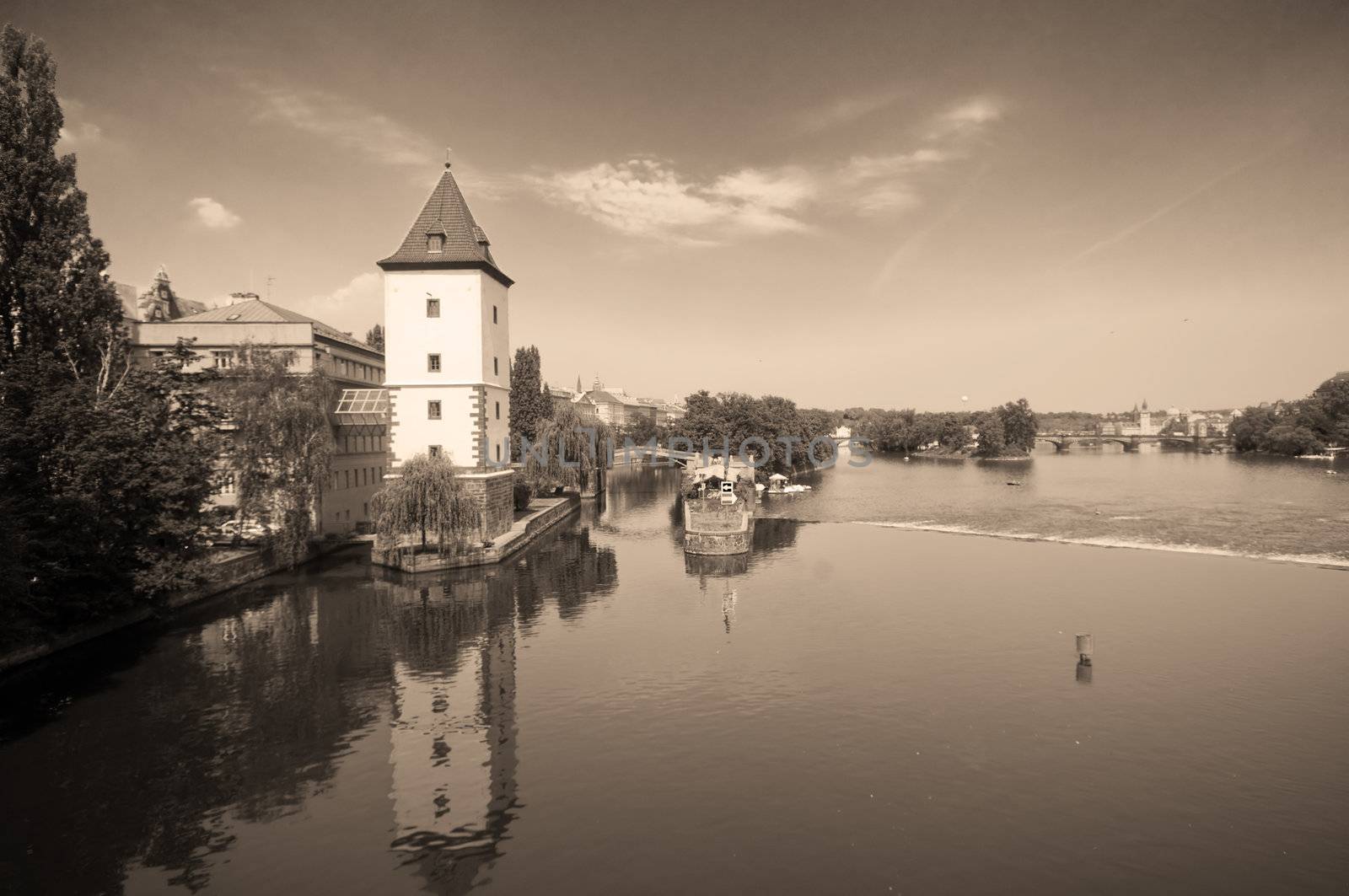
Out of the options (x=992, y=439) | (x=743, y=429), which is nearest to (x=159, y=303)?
(x=743, y=429)

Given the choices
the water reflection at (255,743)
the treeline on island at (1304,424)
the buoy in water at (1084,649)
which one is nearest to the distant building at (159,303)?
the water reflection at (255,743)

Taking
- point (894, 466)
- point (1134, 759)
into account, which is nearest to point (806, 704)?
point (1134, 759)

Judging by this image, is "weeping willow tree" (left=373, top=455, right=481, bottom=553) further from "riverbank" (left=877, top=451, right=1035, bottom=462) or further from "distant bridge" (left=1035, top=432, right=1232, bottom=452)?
"distant bridge" (left=1035, top=432, right=1232, bottom=452)

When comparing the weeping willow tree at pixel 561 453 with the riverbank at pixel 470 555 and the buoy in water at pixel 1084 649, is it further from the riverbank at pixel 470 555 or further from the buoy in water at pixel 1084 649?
the buoy in water at pixel 1084 649

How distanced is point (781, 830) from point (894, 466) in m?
98.2

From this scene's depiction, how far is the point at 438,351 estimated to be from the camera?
32.7 m

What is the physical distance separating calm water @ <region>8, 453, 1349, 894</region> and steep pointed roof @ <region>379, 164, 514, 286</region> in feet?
45.2

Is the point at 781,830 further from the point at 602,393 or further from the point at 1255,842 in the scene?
the point at 602,393

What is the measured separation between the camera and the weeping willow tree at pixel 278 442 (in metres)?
29.0

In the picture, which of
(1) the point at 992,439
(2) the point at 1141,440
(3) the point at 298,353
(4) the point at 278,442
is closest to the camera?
(4) the point at 278,442

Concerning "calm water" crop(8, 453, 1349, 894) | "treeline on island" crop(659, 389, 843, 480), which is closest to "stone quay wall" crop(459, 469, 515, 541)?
"calm water" crop(8, 453, 1349, 894)

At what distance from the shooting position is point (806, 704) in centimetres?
1706

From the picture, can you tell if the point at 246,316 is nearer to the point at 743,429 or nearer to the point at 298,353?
the point at 298,353

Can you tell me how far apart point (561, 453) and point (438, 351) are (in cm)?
2201
